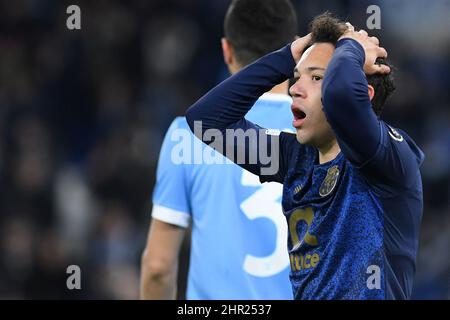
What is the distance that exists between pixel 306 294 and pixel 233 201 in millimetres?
1123

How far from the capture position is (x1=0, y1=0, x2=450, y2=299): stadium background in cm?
787

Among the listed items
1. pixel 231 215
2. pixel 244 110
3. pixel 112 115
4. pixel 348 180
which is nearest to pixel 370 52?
pixel 348 180

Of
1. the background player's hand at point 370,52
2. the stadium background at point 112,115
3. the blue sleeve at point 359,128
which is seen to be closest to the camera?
the blue sleeve at point 359,128

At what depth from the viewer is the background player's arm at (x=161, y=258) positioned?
392 centimetres

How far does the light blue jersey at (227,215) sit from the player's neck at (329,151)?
95 centimetres

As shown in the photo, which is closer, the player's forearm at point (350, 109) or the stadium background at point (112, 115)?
the player's forearm at point (350, 109)

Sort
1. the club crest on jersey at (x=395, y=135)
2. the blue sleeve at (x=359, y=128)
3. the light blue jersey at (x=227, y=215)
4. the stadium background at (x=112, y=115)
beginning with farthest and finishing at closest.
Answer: the stadium background at (x=112, y=115)
the light blue jersey at (x=227, y=215)
the club crest on jersey at (x=395, y=135)
the blue sleeve at (x=359, y=128)

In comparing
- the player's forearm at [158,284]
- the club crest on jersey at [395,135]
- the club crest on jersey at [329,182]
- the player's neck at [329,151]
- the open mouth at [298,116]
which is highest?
the open mouth at [298,116]

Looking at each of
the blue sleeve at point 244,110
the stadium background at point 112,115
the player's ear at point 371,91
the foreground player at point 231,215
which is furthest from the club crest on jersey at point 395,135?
the stadium background at point 112,115

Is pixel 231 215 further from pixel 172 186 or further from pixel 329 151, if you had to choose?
→ pixel 329 151

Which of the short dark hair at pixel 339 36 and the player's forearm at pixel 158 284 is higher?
the short dark hair at pixel 339 36

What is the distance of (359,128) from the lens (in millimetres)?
2490

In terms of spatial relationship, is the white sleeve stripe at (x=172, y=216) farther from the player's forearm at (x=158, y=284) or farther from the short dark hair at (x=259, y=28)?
the short dark hair at (x=259, y=28)
